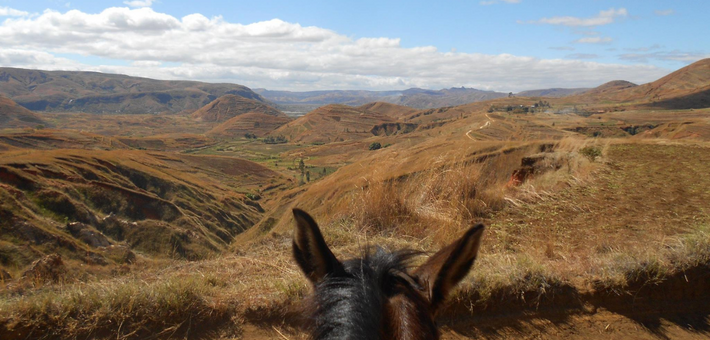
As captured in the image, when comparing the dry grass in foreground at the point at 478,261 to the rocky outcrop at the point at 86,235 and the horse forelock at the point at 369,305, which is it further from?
the rocky outcrop at the point at 86,235

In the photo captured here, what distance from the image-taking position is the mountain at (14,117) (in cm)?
12950

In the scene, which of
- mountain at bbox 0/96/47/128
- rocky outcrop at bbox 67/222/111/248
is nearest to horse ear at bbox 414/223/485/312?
rocky outcrop at bbox 67/222/111/248

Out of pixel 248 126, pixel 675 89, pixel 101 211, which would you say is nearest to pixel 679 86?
pixel 675 89

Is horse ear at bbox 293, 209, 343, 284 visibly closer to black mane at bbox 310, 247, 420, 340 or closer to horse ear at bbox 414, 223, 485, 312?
black mane at bbox 310, 247, 420, 340

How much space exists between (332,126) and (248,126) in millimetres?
48827

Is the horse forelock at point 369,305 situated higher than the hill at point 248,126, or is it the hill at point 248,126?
the horse forelock at point 369,305

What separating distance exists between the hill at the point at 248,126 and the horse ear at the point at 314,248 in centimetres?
16485

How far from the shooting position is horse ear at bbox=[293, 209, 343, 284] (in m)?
1.74

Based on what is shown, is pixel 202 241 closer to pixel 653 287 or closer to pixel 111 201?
pixel 111 201

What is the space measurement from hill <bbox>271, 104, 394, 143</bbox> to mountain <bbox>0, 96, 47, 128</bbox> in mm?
84357

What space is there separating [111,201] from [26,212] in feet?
28.6

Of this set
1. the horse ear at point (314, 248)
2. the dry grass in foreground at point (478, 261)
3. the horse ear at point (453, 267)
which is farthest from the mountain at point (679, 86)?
the horse ear at point (314, 248)

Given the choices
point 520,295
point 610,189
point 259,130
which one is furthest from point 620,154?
point 259,130

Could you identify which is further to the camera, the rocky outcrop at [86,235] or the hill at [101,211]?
the rocky outcrop at [86,235]
